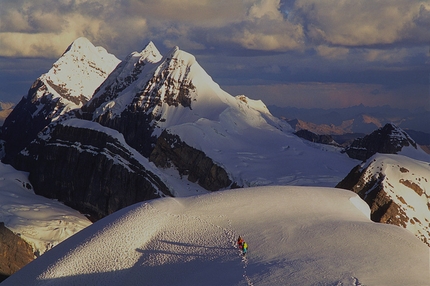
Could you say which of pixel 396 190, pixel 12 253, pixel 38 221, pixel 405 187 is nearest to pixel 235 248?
pixel 396 190

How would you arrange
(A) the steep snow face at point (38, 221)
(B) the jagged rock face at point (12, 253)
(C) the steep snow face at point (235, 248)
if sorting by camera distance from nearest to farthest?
(C) the steep snow face at point (235, 248), (B) the jagged rock face at point (12, 253), (A) the steep snow face at point (38, 221)

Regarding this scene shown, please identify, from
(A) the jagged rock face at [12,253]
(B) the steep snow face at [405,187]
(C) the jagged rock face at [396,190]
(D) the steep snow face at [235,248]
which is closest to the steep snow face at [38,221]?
(A) the jagged rock face at [12,253]

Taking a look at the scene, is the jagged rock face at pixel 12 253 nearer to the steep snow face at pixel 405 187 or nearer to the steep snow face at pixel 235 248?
→ the steep snow face at pixel 235 248

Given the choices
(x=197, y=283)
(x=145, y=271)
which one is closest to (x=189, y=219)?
(x=145, y=271)

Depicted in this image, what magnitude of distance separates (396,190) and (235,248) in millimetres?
35877

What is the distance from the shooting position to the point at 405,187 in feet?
327

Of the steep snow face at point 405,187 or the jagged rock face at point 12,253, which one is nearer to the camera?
the steep snow face at point 405,187

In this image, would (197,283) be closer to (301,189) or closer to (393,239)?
(393,239)

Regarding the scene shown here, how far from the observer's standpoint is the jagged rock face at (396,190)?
9319cm

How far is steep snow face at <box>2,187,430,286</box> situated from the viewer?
6369 centimetres

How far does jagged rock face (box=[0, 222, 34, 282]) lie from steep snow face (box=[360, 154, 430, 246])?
82.6 meters

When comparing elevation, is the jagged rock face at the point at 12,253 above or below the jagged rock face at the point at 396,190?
below

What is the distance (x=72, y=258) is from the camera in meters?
74.9

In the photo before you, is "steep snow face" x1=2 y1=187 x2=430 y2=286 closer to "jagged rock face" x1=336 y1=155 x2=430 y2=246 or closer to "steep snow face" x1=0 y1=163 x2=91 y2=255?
"jagged rock face" x1=336 y1=155 x2=430 y2=246
